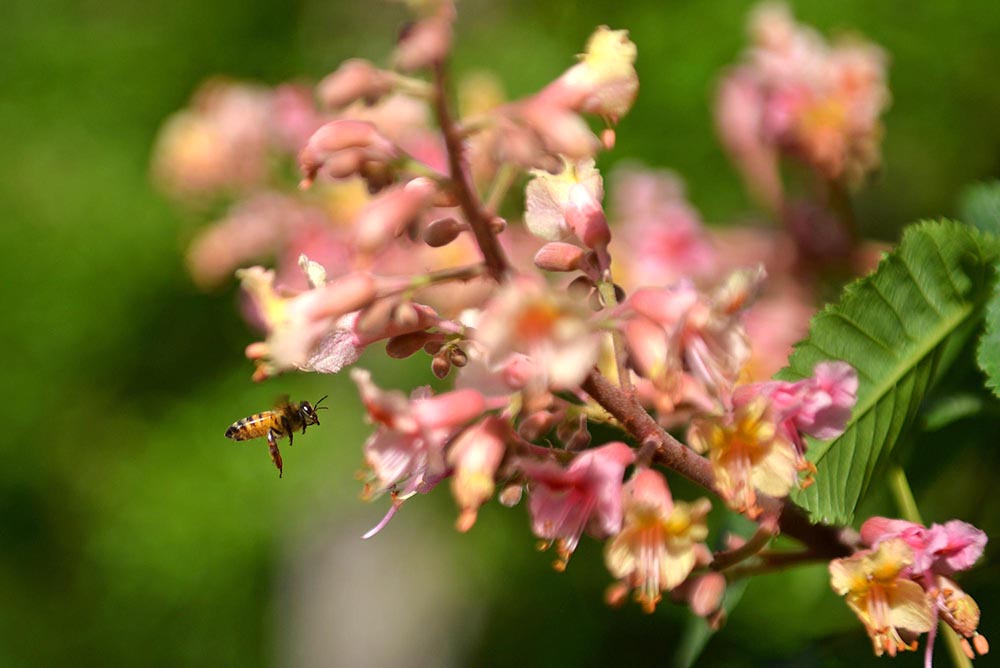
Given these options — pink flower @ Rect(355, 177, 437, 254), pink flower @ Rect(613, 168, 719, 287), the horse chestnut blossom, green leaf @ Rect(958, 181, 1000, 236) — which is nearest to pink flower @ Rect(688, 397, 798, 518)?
the horse chestnut blossom

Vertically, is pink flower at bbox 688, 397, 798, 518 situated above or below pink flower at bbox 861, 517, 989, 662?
above

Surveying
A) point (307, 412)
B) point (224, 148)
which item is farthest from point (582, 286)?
point (224, 148)

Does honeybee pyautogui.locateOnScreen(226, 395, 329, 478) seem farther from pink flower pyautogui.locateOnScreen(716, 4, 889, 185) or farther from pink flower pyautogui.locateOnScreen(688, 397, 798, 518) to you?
pink flower pyautogui.locateOnScreen(716, 4, 889, 185)

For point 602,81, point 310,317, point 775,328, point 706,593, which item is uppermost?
point 602,81

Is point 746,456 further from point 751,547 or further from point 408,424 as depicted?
point 408,424

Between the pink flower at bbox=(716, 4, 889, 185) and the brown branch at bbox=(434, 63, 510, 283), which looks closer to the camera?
the brown branch at bbox=(434, 63, 510, 283)

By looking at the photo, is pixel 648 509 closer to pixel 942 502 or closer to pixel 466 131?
pixel 466 131
